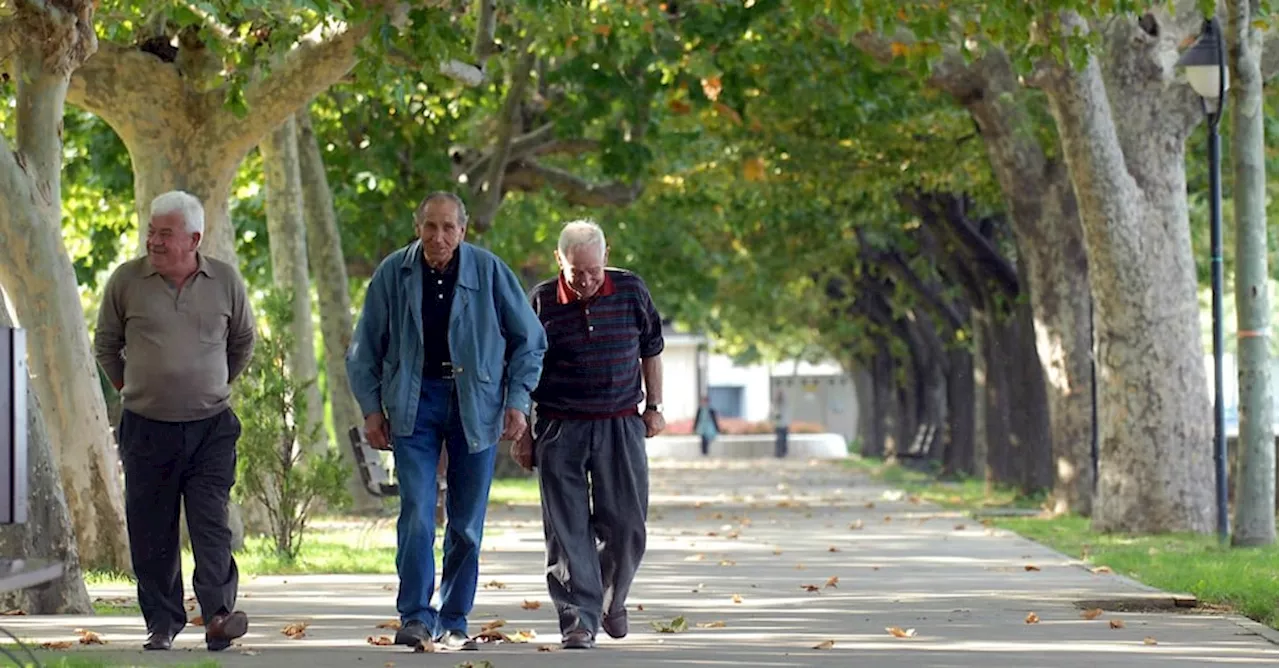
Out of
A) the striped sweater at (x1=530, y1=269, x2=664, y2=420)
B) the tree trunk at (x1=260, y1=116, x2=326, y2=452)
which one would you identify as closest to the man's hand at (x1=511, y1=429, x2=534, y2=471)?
the striped sweater at (x1=530, y1=269, x2=664, y2=420)

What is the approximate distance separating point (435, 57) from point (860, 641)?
8.95 metres

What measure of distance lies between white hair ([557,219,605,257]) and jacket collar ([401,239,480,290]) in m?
0.45

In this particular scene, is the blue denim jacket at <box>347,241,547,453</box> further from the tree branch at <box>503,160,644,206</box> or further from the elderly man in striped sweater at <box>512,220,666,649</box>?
the tree branch at <box>503,160,644,206</box>

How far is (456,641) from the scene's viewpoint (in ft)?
33.7

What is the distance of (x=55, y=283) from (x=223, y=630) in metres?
4.81

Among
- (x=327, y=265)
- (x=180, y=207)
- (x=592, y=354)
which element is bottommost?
(x=592, y=354)

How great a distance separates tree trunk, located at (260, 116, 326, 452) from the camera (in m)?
24.2

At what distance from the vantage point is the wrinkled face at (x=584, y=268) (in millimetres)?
10648

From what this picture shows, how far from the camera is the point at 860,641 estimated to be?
10.9 m

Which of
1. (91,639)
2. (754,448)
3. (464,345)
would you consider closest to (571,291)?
(464,345)

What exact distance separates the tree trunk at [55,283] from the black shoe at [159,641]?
4489 mm

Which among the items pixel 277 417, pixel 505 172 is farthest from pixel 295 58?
pixel 505 172

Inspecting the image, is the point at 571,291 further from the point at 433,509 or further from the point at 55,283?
the point at 55,283

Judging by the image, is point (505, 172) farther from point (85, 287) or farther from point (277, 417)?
point (277, 417)
